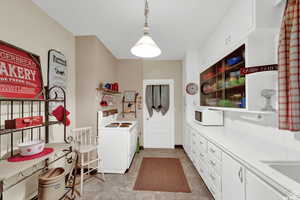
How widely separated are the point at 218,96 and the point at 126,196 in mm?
2112

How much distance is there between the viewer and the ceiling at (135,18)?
1763 millimetres

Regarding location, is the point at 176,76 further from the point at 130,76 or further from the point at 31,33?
the point at 31,33

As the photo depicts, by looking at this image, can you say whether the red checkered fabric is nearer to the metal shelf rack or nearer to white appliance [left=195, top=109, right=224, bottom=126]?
white appliance [left=195, top=109, right=224, bottom=126]

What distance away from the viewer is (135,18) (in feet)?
6.75

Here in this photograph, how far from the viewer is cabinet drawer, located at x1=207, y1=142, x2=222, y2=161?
162 cm

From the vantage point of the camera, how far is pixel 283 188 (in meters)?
0.82

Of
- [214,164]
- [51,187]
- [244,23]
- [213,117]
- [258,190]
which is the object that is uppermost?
[244,23]

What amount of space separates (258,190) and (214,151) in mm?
720

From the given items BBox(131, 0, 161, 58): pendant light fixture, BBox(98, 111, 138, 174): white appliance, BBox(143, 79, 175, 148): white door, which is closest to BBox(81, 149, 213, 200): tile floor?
BBox(98, 111, 138, 174): white appliance

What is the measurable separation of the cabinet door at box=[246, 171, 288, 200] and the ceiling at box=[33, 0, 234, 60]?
1956 mm

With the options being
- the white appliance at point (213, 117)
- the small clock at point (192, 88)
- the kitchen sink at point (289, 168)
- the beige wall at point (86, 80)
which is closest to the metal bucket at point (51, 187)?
the beige wall at point (86, 80)

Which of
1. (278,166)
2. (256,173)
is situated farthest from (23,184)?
(278,166)

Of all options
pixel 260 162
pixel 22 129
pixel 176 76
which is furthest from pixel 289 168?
pixel 176 76

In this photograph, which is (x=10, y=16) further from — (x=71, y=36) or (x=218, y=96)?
(x=218, y=96)
